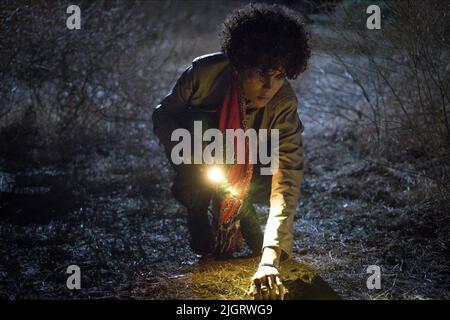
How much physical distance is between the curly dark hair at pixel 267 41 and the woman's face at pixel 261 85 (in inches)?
1.4

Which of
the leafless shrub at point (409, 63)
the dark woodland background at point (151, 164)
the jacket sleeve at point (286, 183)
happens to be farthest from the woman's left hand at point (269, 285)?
the leafless shrub at point (409, 63)

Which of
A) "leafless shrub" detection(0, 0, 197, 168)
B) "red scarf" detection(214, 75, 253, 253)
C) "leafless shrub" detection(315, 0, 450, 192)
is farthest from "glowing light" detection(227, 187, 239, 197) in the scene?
"leafless shrub" detection(0, 0, 197, 168)

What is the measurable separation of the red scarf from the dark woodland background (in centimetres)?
34

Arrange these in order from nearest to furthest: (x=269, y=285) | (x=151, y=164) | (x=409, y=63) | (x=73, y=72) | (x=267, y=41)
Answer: (x=269, y=285)
(x=267, y=41)
(x=409, y=63)
(x=151, y=164)
(x=73, y=72)

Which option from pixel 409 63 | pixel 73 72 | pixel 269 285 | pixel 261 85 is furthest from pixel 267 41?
pixel 73 72

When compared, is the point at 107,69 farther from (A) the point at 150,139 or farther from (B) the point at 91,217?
(B) the point at 91,217

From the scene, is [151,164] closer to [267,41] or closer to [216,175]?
[216,175]

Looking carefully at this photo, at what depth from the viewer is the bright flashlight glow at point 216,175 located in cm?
314

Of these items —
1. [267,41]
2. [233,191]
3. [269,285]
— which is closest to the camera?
[269,285]

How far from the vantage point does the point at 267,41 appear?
273cm

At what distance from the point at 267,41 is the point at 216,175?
2.85 ft

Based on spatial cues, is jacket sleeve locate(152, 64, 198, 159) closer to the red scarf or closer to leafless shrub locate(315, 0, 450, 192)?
the red scarf

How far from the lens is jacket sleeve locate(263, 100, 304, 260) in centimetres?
266
